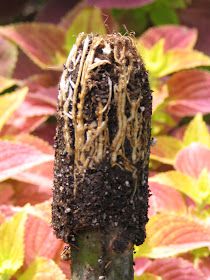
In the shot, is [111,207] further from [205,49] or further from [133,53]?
[205,49]

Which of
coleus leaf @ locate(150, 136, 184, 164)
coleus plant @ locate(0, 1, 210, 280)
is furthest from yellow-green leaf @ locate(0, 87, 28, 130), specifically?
coleus leaf @ locate(150, 136, 184, 164)

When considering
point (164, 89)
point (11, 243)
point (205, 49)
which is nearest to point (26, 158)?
point (11, 243)

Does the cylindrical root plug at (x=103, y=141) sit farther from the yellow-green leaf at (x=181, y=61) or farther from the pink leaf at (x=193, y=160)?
the yellow-green leaf at (x=181, y=61)

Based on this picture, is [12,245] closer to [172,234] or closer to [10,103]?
[172,234]

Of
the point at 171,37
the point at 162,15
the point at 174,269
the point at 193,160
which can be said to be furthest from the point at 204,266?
the point at 162,15

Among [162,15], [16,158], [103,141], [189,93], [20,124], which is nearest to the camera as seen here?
[103,141]

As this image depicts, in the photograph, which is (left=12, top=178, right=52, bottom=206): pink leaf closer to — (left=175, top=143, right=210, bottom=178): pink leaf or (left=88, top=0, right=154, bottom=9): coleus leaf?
(left=175, top=143, right=210, bottom=178): pink leaf
